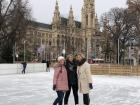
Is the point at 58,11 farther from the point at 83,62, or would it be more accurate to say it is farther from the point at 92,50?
the point at 83,62

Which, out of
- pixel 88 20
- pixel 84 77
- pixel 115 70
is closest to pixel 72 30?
pixel 88 20

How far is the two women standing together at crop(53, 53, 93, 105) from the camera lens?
11.8 metres

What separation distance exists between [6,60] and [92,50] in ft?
210

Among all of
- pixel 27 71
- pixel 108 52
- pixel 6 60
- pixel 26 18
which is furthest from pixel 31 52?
pixel 27 71

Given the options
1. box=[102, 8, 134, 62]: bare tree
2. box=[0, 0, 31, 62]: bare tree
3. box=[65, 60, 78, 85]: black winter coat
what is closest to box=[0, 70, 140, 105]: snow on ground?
box=[65, 60, 78, 85]: black winter coat

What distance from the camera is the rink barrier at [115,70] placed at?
42250 mm

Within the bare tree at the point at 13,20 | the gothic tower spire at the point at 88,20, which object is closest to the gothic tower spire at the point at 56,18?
the gothic tower spire at the point at 88,20

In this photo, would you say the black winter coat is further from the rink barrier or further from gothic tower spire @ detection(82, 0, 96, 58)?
gothic tower spire @ detection(82, 0, 96, 58)

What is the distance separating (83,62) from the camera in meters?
12.4

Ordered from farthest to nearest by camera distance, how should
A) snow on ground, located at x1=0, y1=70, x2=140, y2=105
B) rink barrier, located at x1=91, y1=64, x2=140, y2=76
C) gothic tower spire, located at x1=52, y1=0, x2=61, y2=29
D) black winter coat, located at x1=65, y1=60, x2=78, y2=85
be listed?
1. gothic tower spire, located at x1=52, y1=0, x2=61, y2=29
2. rink barrier, located at x1=91, y1=64, x2=140, y2=76
3. snow on ground, located at x1=0, y1=70, x2=140, y2=105
4. black winter coat, located at x1=65, y1=60, x2=78, y2=85

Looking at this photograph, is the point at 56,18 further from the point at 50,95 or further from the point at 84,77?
the point at 84,77

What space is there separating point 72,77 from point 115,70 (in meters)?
31.1

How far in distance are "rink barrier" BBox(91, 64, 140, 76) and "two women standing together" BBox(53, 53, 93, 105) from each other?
29.8 m

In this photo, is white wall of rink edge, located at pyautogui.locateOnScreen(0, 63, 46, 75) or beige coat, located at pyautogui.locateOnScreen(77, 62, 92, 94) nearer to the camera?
beige coat, located at pyautogui.locateOnScreen(77, 62, 92, 94)
